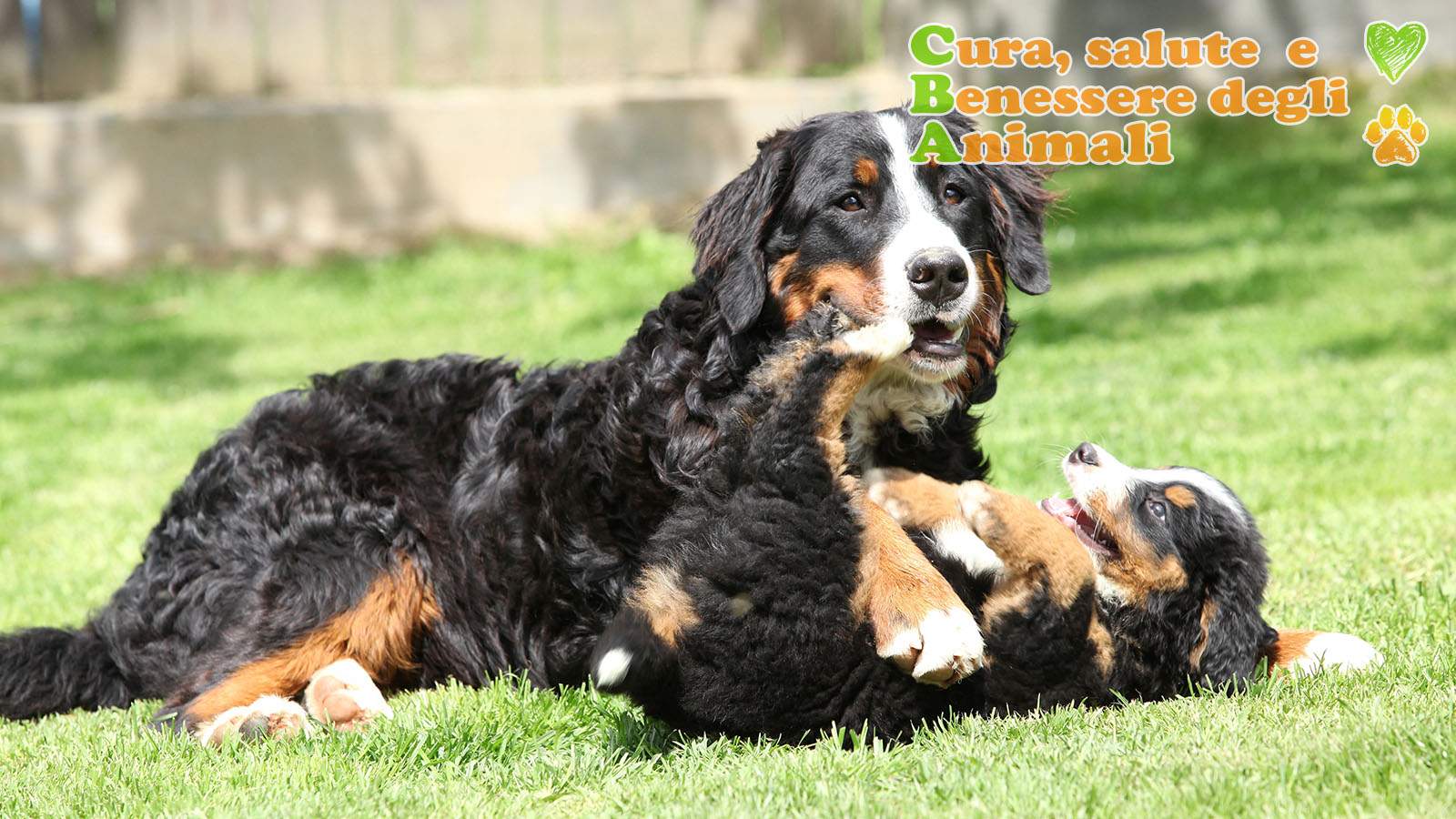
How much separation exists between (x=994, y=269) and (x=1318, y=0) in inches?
381

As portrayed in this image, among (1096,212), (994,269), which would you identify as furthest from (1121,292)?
(994,269)

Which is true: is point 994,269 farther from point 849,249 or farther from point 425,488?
point 425,488

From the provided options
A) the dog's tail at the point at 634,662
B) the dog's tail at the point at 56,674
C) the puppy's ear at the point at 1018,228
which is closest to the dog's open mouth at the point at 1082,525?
the puppy's ear at the point at 1018,228

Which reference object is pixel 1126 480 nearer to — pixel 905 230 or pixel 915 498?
pixel 915 498

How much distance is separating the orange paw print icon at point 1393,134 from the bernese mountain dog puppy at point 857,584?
314 inches

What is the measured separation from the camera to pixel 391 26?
12.3 m

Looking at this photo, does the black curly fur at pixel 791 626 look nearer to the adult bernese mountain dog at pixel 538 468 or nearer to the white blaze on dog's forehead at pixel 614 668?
the white blaze on dog's forehead at pixel 614 668

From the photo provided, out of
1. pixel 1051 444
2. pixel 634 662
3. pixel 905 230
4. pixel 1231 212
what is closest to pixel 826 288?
pixel 905 230

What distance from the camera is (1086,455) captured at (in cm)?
416

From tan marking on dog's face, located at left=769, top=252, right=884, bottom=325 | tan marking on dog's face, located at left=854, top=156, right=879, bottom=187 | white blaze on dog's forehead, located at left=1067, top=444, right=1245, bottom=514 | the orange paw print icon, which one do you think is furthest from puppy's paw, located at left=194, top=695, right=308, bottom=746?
the orange paw print icon

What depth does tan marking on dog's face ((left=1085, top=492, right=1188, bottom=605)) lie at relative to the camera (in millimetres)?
3729

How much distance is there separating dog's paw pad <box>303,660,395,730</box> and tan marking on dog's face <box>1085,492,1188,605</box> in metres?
1.93

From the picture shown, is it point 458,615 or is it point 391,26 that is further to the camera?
point 391,26

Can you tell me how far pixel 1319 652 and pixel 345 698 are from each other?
256cm
